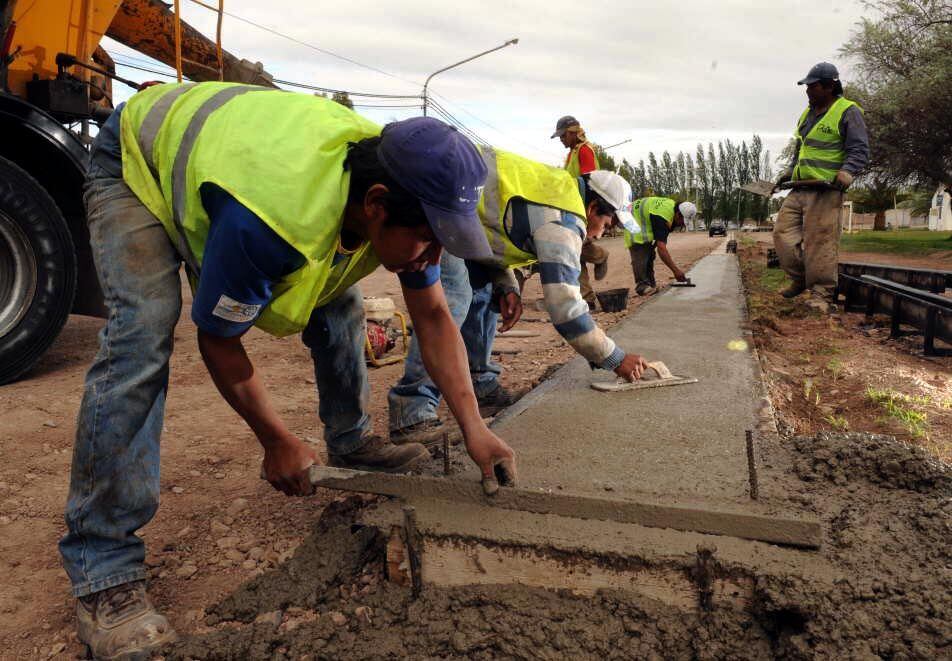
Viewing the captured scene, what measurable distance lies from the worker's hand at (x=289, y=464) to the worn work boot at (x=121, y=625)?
1.60 ft

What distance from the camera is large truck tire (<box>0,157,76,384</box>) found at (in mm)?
4457

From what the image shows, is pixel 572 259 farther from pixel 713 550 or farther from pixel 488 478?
pixel 713 550

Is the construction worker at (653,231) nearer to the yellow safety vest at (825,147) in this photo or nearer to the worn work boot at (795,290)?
the worn work boot at (795,290)

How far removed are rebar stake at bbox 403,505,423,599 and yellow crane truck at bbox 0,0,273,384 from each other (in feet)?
12.0

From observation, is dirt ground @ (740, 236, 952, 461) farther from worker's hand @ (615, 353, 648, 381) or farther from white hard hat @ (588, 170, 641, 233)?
white hard hat @ (588, 170, 641, 233)

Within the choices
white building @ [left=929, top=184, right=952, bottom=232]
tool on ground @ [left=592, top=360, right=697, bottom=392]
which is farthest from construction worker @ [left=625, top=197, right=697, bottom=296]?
white building @ [left=929, top=184, right=952, bottom=232]

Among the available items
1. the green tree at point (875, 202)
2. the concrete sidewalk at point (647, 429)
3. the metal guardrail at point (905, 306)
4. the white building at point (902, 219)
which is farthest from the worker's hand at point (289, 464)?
the white building at point (902, 219)

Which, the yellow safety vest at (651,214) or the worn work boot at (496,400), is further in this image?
the yellow safety vest at (651,214)

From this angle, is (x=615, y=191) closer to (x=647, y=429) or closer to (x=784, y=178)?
(x=647, y=429)

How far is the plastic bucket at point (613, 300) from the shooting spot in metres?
8.52

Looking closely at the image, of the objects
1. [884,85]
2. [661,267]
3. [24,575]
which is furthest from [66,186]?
[884,85]

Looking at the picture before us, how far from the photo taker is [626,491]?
2.35 metres

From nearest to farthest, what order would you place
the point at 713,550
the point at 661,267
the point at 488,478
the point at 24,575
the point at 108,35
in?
1. the point at 713,550
2. the point at 488,478
3. the point at 24,575
4. the point at 108,35
5. the point at 661,267

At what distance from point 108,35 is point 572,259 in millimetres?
5228
